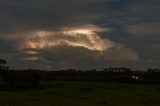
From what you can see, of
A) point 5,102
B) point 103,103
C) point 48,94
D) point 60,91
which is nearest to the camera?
point 5,102

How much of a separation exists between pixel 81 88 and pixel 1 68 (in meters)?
33.6

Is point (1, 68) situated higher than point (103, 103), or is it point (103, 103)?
point (1, 68)

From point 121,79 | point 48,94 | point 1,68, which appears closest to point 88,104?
point 48,94

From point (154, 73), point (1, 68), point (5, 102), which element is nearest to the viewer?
point (5, 102)

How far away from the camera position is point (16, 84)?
9150cm

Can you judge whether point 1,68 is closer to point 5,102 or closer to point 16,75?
point 16,75

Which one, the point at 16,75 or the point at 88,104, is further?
the point at 16,75

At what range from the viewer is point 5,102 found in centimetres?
5038

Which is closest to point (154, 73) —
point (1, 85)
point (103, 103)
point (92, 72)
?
point (92, 72)

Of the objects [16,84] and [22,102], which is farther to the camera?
[16,84]

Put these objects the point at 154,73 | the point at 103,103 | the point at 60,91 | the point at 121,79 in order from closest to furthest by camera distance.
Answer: the point at 103,103 → the point at 60,91 → the point at 121,79 → the point at 154,73

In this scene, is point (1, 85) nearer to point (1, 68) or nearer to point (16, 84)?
point (16, 84)

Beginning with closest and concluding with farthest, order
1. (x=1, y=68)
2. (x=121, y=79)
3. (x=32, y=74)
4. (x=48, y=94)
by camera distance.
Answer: (x=48, y=94) → (x=32, y=74) → (x=1, y=68) → (x=121, y=79)

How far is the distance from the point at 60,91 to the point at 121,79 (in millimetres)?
58130
